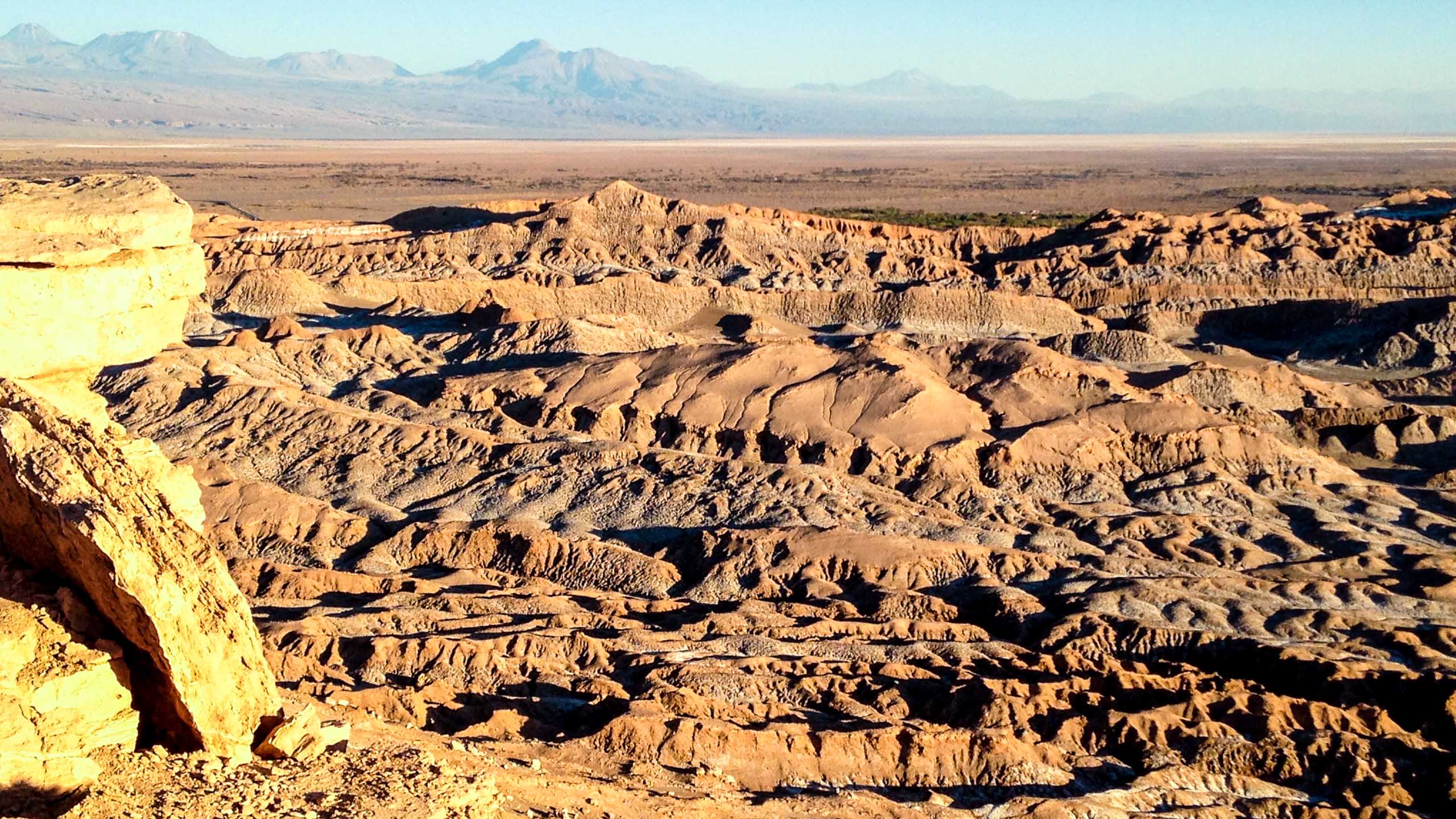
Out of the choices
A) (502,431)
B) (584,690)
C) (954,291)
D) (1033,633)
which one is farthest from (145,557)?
(954,291)

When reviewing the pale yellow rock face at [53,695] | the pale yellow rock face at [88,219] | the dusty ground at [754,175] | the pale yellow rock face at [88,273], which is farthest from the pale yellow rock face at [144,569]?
the dusty ground at [754,175]

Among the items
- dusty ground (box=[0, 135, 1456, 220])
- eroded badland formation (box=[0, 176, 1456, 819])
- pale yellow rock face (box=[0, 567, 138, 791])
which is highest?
dusty ground (box=[0, 135, 1456, 220])

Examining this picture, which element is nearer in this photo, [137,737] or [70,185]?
[137,737]

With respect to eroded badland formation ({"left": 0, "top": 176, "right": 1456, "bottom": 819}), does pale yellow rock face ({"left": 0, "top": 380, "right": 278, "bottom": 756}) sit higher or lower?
higher

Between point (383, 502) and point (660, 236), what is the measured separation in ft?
110

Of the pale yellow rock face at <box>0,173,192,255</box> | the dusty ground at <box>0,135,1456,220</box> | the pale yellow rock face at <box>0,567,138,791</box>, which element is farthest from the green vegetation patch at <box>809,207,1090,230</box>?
the pale yellow rock face at <box>0,567,138,791</box>

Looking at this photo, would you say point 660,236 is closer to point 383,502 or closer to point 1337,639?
point 383,502

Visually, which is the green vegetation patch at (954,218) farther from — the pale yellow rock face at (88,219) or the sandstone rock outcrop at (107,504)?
the sandstone rock outcrop at (107,504)

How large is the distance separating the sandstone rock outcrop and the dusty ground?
244 feet

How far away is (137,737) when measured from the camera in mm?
9539

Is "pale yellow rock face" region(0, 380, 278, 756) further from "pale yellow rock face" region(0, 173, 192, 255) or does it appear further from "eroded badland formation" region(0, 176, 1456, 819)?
"pale yellow rock face" region(0, 173, 192, 255)

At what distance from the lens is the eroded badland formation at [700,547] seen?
31.4ft

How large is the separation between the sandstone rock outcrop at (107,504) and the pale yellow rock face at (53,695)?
0.01 m

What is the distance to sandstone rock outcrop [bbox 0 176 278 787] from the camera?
9164 mm
